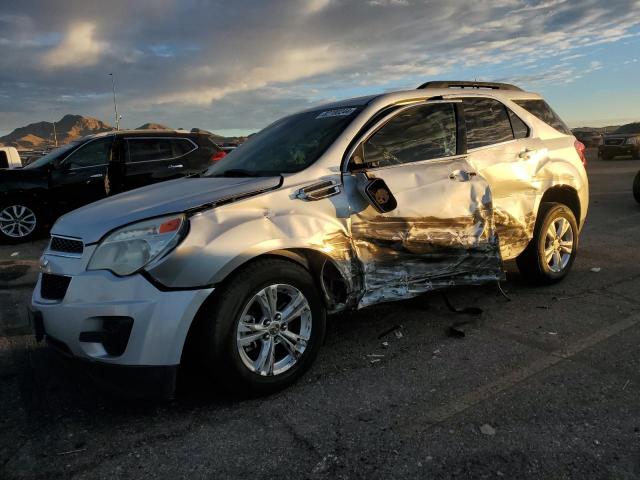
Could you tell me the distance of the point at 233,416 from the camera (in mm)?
2980

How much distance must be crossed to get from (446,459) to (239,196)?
1791 millimetres

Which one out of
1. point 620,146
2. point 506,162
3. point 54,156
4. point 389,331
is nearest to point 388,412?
point 389,331

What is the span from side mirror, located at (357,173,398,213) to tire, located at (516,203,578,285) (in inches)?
78.3

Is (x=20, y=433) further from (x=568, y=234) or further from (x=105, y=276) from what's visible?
(x=568, y=234)

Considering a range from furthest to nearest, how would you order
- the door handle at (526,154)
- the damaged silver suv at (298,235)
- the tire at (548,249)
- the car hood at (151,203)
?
the tire at (548,249) < the door handle at (526,154) < the car hood at (151,203) < the damaged silver suv at (298,235)

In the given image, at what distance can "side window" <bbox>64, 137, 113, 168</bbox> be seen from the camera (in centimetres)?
923

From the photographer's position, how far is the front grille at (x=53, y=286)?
9.79 feet

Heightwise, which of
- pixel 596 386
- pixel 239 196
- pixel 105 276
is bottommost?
pixel 596 386

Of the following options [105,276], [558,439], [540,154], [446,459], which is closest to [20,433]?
[105,276]

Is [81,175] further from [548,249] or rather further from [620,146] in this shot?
[620,146]

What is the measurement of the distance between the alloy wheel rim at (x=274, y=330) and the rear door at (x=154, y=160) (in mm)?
6331

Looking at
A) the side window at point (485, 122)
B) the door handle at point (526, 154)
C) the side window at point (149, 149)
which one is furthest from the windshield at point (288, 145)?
the side window at point (149, 149)

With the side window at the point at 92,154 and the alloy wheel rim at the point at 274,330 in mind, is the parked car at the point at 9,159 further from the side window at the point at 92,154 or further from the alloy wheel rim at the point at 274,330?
the alloy wheel rim at the point at 274,330

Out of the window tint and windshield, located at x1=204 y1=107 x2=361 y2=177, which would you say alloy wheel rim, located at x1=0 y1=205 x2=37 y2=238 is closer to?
windshield, located at x1=204 y1=107 x2=361 y2=177
